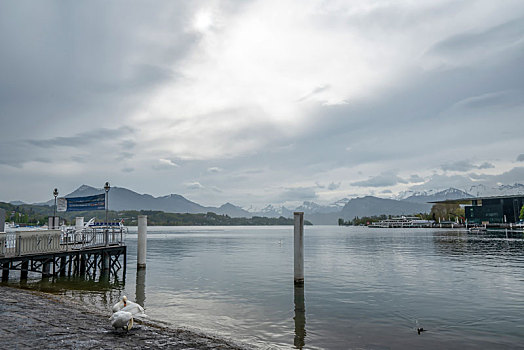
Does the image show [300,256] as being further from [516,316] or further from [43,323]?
[43,323]

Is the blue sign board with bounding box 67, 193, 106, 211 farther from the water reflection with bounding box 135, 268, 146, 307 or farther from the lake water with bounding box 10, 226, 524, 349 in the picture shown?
the water reflection with bounding box 135, 268, 146, 307

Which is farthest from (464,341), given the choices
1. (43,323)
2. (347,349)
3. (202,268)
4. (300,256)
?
(202,268)

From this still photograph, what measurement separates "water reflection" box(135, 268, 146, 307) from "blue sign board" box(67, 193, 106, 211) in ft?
25.4

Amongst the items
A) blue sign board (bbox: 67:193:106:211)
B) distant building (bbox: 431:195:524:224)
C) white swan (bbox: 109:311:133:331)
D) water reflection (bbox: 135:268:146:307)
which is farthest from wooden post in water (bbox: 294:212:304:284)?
distant building (bbox: 431:195:524:224)

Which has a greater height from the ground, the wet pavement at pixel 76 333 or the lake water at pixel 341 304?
the wet pavement at pixel 76 333

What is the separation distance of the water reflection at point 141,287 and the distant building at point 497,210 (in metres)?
187

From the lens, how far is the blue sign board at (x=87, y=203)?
1430 inches

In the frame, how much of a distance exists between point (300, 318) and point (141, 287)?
14327mm

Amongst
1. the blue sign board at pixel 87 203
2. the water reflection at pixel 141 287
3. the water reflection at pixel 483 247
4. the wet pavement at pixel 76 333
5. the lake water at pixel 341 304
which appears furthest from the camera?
the water reflection at pixel 483 247

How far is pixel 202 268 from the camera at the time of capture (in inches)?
1553

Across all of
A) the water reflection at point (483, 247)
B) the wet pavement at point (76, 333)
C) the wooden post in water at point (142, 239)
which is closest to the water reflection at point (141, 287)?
the wooden post in water at point (142, 239)

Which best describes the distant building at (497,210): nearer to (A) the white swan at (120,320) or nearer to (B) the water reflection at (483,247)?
(B) the water reflection at (483,247)

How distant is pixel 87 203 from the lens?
37000 mm

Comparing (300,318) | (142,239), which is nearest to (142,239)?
(142,239)
